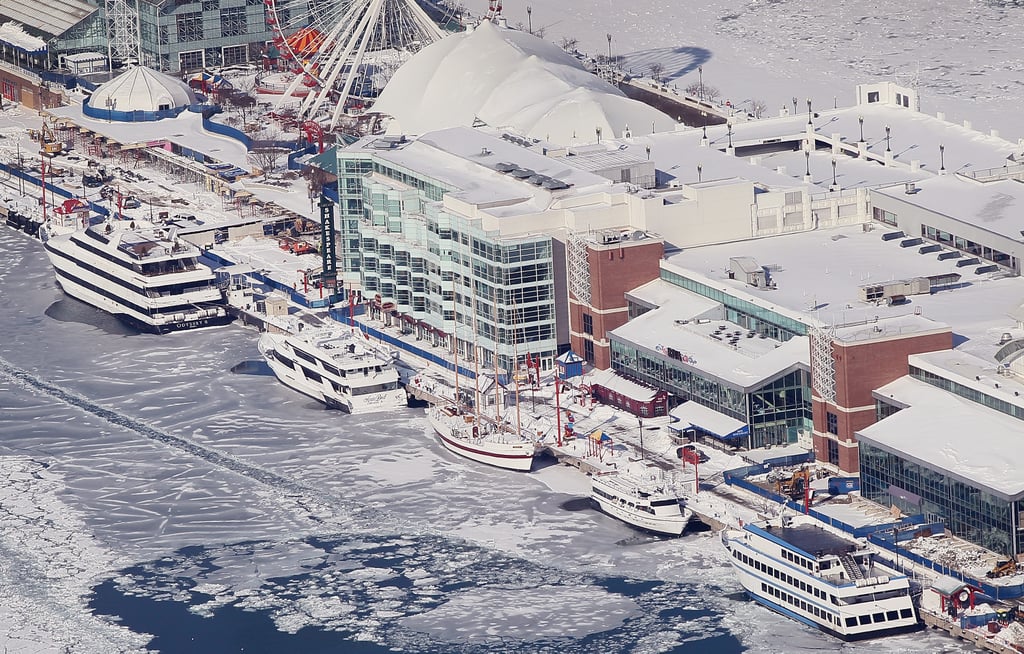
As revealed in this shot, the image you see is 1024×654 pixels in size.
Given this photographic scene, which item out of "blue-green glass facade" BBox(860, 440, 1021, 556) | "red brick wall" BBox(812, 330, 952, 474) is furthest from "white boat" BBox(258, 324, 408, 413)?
"blue-green glass facade" BBox(860, 440, 1021, 556)

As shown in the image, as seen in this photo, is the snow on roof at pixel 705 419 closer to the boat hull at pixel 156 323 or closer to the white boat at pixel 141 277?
the boat hull at pixel 156 323

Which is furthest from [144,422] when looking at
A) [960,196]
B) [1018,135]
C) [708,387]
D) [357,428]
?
[1018,135]

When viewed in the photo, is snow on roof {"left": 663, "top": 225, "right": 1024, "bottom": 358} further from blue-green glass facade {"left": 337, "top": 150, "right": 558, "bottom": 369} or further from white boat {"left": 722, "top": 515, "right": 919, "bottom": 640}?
white boat {"left": 722, "top": 515, "right": 919, "bottom": 640}

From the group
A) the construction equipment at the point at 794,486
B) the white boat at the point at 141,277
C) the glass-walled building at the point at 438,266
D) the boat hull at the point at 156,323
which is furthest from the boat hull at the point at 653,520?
the white boat at the point at 141,277

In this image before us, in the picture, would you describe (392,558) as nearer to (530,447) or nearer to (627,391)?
(530,447)

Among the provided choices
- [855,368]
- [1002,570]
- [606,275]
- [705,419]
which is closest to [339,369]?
[606,275]

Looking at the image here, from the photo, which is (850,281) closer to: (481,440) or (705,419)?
(705,419)

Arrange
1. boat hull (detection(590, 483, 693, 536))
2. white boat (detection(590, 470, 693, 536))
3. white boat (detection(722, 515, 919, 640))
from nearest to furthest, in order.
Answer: white boat (detection(722, 515, 919, 640)) → boat hull (detection(590, 483, 693, 536)) → white boat (detection(590, 470, 693, 536))
